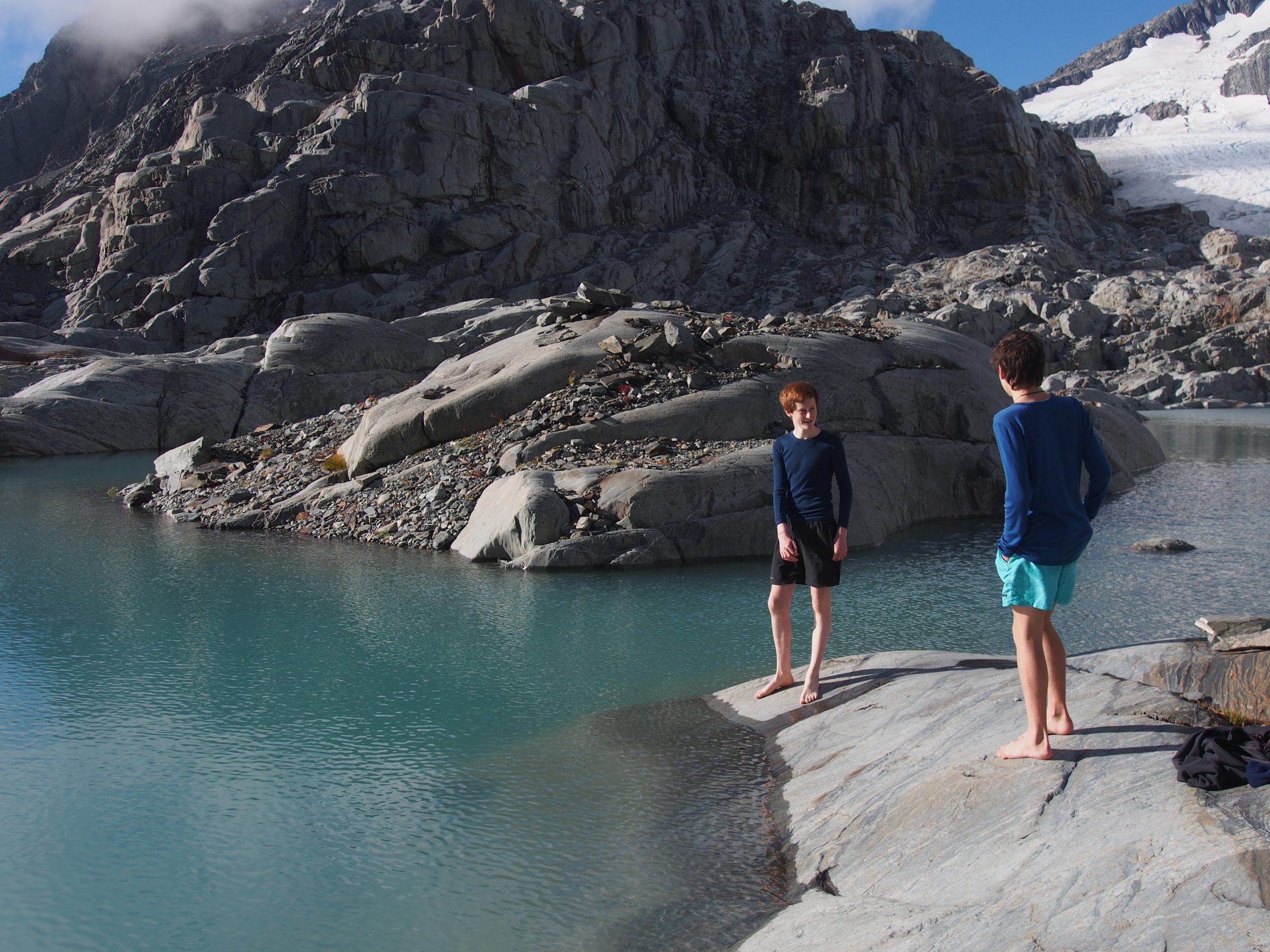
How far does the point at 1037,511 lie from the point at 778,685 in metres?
3.20

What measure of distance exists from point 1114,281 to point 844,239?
67.9ft

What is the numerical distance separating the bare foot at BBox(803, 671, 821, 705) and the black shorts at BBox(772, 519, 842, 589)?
685 millimetres

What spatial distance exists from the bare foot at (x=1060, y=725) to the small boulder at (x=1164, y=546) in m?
10.4

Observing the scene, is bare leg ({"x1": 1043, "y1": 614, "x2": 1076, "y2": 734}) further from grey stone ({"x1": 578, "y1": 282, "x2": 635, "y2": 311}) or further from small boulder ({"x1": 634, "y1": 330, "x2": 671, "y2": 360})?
grey stone ({"x1": 578, "y1": 282, "x2": 635, "y2": 311})

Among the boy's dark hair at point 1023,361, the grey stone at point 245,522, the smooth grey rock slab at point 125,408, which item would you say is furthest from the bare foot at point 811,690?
the smooth grey rock slab at point 125,408

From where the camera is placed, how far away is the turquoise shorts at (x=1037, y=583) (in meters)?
4.84

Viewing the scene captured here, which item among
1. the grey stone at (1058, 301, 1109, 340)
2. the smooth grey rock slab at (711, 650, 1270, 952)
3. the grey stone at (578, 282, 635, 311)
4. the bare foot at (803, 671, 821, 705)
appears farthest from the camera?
the grey stone at (1058, 301, 1109, 340)

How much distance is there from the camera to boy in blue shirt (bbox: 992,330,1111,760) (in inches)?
190

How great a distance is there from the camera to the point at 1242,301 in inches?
2327

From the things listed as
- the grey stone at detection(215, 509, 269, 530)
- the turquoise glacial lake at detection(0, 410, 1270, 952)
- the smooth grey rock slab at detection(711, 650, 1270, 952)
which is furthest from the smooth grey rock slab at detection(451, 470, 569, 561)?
the smooth grey rock slab at detection(711, 650, 1270, 952)

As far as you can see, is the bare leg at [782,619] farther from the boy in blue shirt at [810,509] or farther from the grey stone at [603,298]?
the grey stone at [603,298]

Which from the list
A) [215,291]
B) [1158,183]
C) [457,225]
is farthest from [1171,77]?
[215,291]

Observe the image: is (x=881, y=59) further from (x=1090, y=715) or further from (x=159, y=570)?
(x=1090, y=715)

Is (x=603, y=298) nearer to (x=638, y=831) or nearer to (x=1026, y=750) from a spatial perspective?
(x=638, y=831)
